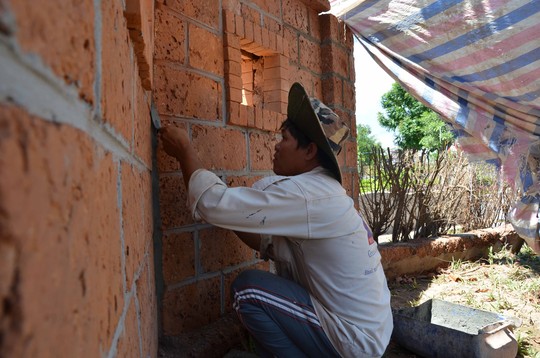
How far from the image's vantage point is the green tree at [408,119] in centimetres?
2859

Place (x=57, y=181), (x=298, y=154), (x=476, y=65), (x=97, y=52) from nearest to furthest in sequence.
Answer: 1. (x=57, y=181)
2. (x=97, y=52)
3. (x=298, y=154)
4. (x=476, y=65)

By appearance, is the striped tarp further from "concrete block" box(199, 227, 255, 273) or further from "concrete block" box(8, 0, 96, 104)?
"concrete block" box(8, 0, 96, 104)

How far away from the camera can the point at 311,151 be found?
7.38 feet

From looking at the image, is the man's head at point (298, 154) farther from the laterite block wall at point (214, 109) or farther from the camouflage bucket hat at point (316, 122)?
the laterite block wall at point (214, 109)

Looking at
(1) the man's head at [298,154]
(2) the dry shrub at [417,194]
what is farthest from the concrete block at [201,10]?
(2) the dry shrub at [417,194]

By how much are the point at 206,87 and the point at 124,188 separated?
4.96 feet

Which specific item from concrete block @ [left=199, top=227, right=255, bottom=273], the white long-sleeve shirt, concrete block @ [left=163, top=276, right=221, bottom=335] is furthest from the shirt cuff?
concrete block @ [left=163, top=276, right=221, bottom=335]

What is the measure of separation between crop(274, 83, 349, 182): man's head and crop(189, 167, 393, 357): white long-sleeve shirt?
9 centimetres

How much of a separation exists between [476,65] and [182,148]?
2.75 metres

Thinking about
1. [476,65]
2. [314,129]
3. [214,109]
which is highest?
[476,65]

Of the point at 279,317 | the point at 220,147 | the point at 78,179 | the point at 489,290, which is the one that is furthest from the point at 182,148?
the point at 489,290

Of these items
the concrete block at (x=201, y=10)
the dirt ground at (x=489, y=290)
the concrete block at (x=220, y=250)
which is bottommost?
the dirt ground at (x=489, y=290)

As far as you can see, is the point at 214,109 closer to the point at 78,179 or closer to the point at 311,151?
the point at 311,151

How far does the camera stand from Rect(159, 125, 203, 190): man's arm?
1.90 meters
